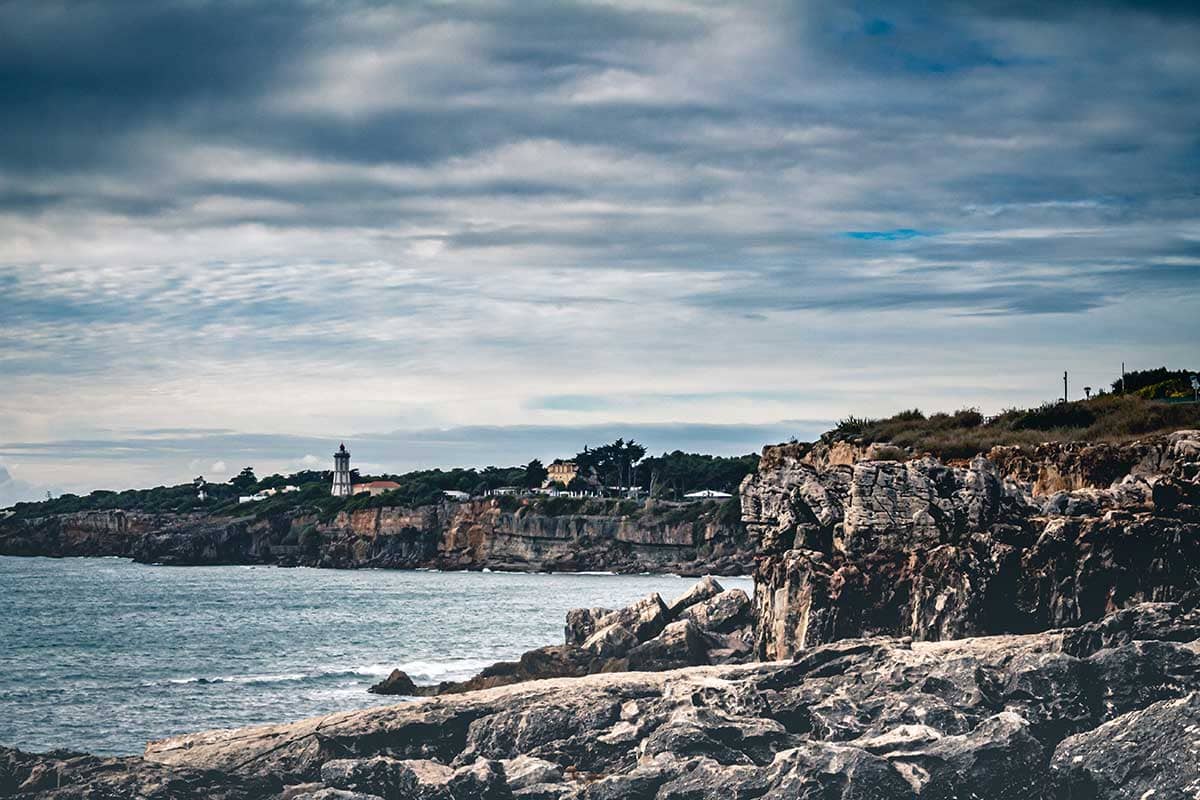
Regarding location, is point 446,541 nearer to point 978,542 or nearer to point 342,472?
point 342,472

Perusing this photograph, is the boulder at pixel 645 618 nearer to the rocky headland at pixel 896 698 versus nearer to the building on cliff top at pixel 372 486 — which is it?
the rocky headland at pixel 896 698

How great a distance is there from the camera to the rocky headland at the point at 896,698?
20422 mm

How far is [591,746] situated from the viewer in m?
23.0

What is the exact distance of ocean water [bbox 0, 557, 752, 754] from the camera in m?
35.6

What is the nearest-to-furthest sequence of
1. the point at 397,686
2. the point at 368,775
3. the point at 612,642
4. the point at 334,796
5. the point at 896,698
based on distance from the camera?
the point at 334,796 < the point at 368,775 < the point at 896,698 < the point at 397,686 < the point at 612,642

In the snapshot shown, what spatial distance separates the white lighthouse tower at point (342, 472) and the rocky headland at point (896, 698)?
139194 millimetres

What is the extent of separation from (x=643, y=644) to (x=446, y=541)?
95.5 meters

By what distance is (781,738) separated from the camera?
2242 centimetres

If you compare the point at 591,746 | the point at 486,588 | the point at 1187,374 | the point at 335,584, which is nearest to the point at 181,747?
the point at 591,746

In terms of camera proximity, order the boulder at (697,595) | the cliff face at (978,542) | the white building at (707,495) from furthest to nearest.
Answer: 1. the white building at (707,495)
2. the boulder at (697,595)
3. the cliff face at (978,542)

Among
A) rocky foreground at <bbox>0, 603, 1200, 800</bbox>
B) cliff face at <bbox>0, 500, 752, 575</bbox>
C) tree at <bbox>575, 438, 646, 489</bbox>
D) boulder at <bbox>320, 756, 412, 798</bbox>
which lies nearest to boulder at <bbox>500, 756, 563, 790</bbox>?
rocky foreground at <bbox>0, 603, 1200, 800</bbox>

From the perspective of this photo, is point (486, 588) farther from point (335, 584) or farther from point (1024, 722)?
point (1024, 722)

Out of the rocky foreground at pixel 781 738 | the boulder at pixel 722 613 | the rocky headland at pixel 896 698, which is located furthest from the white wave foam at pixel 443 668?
the rocky foreground at pixel 781 738

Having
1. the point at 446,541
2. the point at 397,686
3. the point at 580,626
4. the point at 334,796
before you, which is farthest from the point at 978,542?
the point at 446,541
